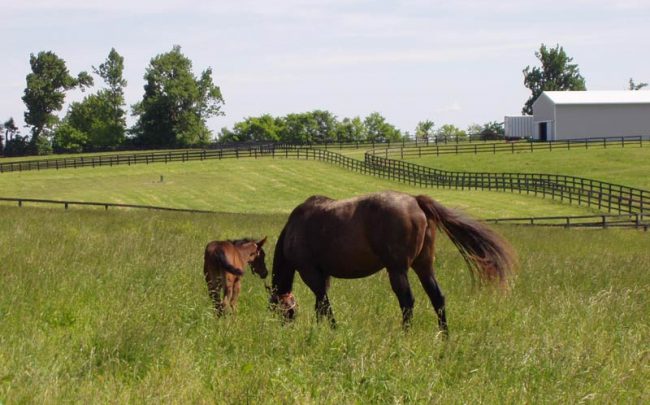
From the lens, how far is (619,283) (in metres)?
11.7

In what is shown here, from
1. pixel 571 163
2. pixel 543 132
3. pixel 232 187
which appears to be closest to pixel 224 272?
pixel 232 187

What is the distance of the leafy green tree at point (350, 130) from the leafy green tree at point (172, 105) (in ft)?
90.9

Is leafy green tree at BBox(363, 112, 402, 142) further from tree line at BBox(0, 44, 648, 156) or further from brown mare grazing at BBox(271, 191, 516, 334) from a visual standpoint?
brown mare grazing at BBox(271, 191, 516, 334)

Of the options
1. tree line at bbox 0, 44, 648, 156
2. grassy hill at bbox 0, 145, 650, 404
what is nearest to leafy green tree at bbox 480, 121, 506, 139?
tree line at bbox 0, 44, 648, 156

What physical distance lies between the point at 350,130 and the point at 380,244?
12510 cm

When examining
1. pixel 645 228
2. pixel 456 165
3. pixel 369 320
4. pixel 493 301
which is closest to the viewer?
pixel 369 320

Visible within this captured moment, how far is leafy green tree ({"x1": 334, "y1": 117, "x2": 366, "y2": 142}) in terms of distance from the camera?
130375 millimetres

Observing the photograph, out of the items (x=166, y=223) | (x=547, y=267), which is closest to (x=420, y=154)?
(x=166, y=223)

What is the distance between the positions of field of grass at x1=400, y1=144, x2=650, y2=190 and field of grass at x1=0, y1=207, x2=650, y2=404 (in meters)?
48.8

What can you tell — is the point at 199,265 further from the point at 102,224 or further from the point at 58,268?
the point at 102,224

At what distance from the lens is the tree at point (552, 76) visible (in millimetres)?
125938

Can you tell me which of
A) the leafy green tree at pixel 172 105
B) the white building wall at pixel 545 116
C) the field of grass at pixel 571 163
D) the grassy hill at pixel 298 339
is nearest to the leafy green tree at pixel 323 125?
the leafy green tree at pixel 172 105

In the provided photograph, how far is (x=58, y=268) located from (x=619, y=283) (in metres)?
7.38

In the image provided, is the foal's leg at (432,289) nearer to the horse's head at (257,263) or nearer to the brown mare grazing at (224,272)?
the brown mare grazing at (224,272)
